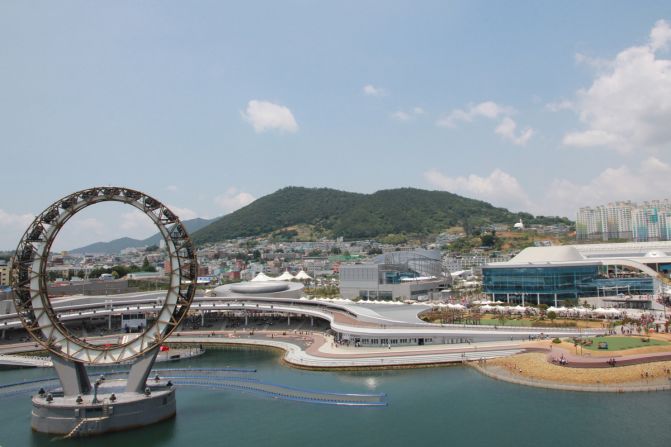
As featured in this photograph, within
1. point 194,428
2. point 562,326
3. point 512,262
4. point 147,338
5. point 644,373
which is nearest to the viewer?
point 194,428

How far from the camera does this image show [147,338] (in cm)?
3519

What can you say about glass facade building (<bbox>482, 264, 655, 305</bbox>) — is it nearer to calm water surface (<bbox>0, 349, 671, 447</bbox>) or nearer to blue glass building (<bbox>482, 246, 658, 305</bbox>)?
blue glass building (<bbox>482, 246, 658, 305</bbox>)

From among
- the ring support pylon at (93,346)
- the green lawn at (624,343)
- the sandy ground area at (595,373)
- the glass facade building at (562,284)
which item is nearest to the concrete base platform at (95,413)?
the ring support pylon at (93,346)

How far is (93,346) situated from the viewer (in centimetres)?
3497

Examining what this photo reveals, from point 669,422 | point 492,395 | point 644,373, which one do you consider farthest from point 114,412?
point 644,373

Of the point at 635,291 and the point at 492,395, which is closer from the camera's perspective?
the point at 492,395

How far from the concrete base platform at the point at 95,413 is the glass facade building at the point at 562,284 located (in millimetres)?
61441

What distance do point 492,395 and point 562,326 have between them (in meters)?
25.0

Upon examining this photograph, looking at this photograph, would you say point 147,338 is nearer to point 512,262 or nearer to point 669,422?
point 669,422

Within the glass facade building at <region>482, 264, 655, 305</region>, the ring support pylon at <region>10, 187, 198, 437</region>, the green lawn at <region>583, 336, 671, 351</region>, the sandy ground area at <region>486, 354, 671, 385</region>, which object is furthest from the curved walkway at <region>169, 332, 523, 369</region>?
the glass facade building at <region>482, 264, 655, 305</region>

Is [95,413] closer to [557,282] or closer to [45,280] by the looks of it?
[45,280]

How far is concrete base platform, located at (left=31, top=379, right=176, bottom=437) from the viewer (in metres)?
31.9

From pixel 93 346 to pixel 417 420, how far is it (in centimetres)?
2144

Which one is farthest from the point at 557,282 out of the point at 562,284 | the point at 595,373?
the point at 595,373
